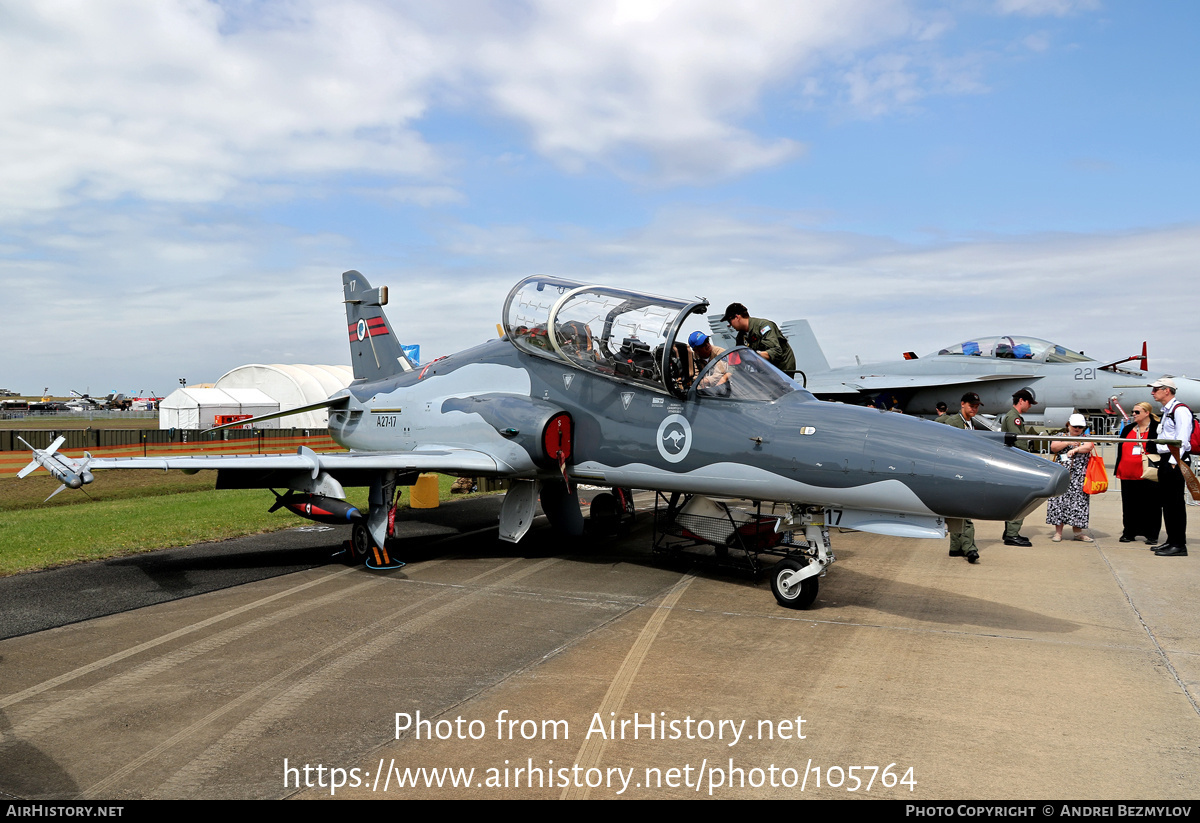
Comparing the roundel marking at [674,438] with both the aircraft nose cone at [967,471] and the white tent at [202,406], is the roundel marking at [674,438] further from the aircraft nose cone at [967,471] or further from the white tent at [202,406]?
the white tent at [202,406]

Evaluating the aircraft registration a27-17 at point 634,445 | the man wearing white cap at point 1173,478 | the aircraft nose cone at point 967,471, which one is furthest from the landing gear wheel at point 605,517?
the man wearing white cap at point 1173,478

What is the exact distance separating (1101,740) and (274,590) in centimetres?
682

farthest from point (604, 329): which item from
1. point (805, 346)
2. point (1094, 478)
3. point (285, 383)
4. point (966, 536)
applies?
point (285, 383)

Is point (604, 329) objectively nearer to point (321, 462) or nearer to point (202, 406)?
point (321, 462)

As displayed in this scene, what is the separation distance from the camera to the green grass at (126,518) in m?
9.12

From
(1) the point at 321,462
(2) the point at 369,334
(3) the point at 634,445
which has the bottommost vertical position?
(1) the point at 321,462

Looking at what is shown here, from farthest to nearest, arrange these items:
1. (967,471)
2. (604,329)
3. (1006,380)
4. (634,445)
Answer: (1006,380)
(604,329)
(634,445)
(967,471)

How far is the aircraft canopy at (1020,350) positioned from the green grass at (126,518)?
14210 millimetres

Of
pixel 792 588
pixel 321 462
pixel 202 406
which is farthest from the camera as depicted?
pixel 202 406

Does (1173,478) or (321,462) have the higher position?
(321,462)

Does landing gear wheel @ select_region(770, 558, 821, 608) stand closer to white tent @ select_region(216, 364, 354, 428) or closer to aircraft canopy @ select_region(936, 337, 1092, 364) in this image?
aircraft canopy @ select_region(936, 337, 1092, 364)

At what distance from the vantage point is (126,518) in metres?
12.2

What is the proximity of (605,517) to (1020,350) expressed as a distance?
566 inches

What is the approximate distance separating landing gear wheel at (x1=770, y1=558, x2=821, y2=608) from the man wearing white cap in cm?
580
